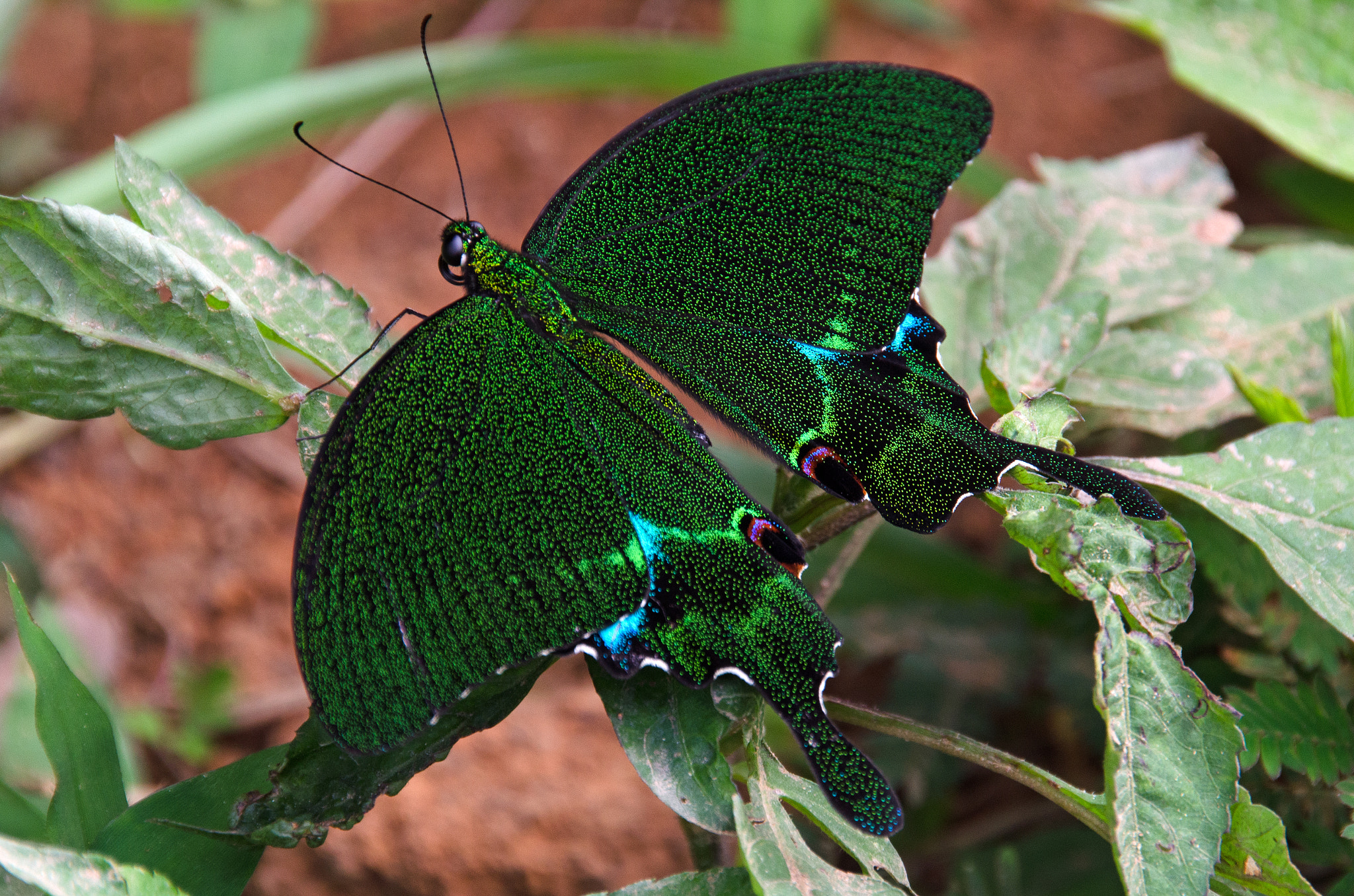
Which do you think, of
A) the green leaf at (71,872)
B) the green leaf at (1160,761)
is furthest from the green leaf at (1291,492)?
the green leaf at (71,872)

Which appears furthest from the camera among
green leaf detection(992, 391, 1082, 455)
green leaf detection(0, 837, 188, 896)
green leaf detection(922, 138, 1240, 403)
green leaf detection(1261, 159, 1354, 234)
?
green leaf detection(1261, 159, 1354, 234)

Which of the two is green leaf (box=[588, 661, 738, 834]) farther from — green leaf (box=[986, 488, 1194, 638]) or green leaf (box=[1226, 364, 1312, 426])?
green leaf (box=[1226, 364, 1312, 426])

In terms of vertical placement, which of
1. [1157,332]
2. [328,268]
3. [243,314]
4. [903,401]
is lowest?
[1157,332]

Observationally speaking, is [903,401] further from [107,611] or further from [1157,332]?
[107,611]

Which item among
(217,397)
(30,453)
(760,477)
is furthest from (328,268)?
(217,397)

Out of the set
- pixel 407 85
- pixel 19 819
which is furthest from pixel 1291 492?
pixel 407 85

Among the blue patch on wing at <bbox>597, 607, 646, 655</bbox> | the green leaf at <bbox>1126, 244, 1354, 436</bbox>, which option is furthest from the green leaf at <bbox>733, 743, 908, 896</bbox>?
the green leaf at <bbox>1126, 244, 1354, 436</bbox>
